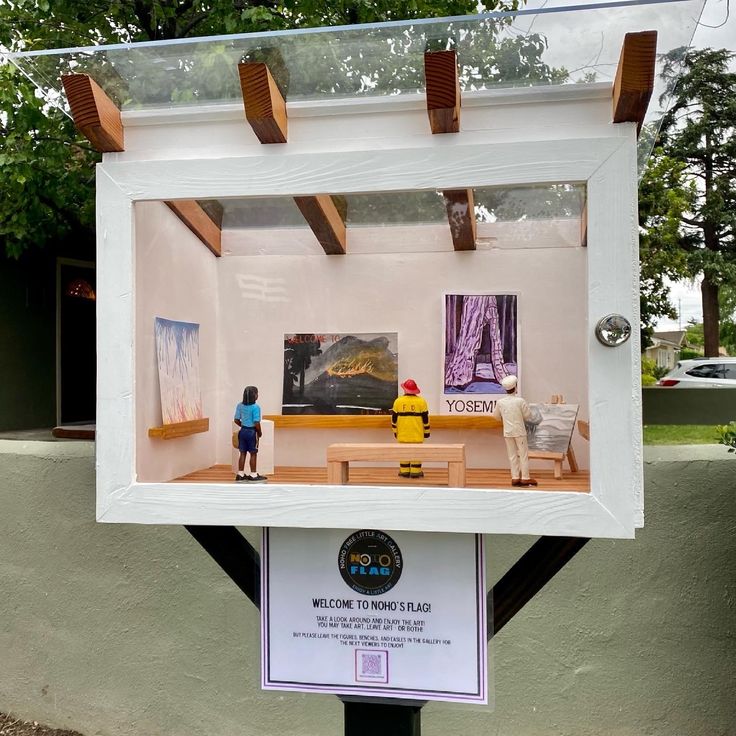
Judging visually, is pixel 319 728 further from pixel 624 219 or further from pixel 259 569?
pixel 624 219

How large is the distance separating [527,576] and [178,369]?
3.12 feet

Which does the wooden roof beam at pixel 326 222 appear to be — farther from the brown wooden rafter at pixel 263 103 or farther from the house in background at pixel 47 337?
the house in background at pixel 47 337

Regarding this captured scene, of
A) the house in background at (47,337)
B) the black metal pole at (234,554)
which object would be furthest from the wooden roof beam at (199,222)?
Answer: the house in background at (47,337)

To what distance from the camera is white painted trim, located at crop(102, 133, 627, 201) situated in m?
1.43

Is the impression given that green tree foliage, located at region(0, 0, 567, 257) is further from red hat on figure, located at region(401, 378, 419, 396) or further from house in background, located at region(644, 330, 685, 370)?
house in background, located at region(644, 330, 685, 370)

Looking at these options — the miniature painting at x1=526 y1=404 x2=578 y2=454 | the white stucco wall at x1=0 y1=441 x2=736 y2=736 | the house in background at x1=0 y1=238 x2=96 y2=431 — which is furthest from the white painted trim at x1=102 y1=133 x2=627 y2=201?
the house in background at x1=0 y1=238 x2=96 y2=431

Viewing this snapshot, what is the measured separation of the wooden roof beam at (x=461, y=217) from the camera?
1.72 meters

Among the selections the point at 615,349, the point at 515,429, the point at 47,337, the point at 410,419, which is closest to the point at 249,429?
the point at 410,419

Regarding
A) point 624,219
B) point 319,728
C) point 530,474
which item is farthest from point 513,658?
point 624,219

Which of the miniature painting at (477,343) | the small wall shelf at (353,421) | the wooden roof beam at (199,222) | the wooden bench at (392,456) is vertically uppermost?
the wooden roof beam at (199,222)

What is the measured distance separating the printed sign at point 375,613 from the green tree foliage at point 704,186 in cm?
546

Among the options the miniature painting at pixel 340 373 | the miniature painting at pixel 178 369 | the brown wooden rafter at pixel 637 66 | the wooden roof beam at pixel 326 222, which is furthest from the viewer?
the miniature painting at pixel 340 373

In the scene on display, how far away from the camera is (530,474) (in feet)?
5.27

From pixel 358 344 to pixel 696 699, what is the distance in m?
2.20
